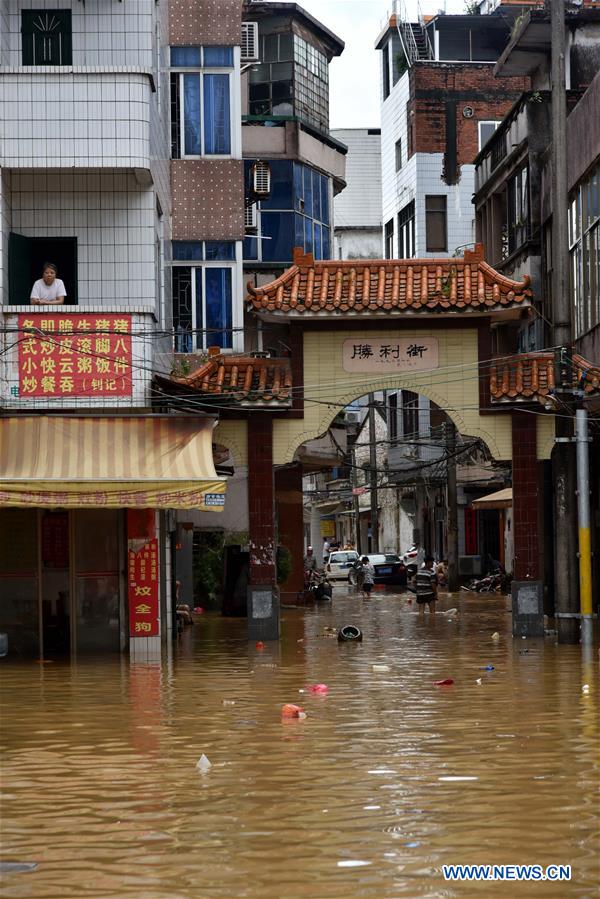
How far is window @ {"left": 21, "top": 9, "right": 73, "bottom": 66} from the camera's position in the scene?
25312 millimetres

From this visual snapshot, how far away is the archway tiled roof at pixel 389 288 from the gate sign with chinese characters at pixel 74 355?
12.0ft

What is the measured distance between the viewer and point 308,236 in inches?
1724

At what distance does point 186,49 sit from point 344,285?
8.69 m

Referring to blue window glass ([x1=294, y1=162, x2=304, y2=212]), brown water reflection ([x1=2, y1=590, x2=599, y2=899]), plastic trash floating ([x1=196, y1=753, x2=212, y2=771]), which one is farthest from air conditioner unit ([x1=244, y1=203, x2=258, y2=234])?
plastic trash floating ([x1=196, y1=753, x2=212, y2=771])

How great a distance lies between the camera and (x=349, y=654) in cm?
2619

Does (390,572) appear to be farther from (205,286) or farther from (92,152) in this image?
(92,152)

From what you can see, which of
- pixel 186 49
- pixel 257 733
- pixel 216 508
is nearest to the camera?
pixel 257 733

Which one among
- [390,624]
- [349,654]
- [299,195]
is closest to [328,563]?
[299,195]

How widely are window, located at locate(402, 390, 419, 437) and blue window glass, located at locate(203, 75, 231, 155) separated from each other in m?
30.7

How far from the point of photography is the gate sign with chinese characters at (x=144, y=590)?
24.3 meters

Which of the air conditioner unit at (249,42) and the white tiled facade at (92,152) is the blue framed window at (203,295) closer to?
the white tiled facade at (92,152)

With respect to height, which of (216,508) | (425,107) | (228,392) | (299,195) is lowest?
(216,508)

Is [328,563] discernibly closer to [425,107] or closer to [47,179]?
[425,107]

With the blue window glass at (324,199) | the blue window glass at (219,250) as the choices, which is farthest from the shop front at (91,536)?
the blue window glass at (324,199)
